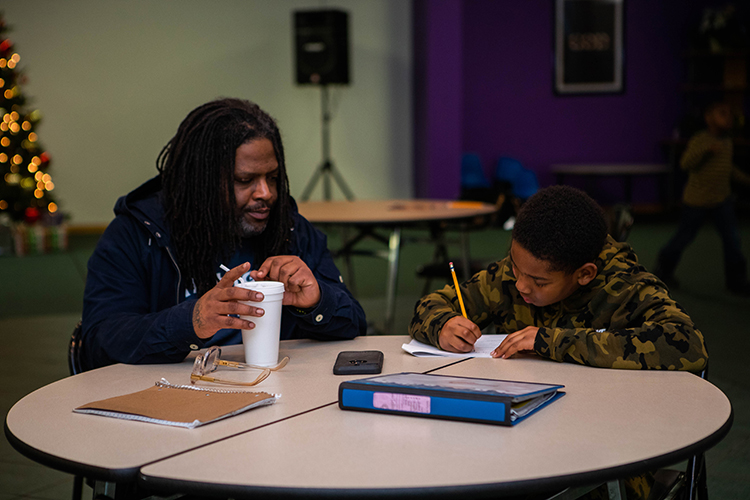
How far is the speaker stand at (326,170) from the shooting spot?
8.84m

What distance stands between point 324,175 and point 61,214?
3.17 m

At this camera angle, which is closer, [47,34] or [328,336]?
[328,336]

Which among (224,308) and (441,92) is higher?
(441,92)

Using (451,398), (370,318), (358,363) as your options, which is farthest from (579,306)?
(370,318)

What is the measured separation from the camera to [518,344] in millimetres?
1373

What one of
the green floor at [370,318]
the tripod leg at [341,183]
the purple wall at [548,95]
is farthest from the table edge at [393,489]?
the purple wall at [548,95]

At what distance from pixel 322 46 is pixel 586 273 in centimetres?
736

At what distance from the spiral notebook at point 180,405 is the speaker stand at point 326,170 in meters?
7.65

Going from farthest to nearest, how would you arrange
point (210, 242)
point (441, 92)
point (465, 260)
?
point (441, 92), point (465, 260), point (210, 242)

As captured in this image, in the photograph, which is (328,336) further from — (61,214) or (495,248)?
(61,214)

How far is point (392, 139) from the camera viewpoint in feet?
31.5

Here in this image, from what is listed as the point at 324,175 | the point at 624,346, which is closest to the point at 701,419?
the point at 624,346

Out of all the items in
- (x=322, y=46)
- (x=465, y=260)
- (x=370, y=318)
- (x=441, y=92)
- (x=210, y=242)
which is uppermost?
(x=322, y=46)

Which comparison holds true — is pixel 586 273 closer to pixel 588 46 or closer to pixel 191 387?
pixel 191 387
